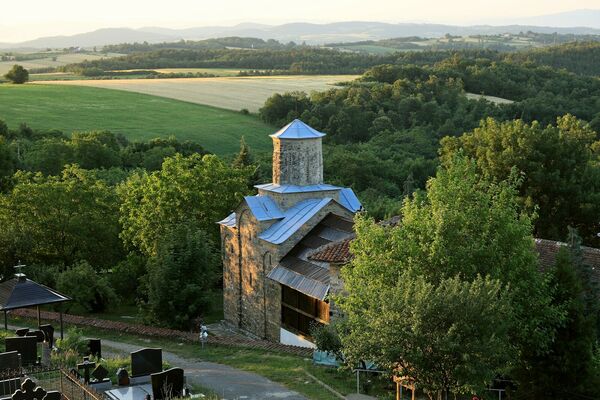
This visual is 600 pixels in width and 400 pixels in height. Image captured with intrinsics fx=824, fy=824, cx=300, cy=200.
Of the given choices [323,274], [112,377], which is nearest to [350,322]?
[112,377]

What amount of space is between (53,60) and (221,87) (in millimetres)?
44283

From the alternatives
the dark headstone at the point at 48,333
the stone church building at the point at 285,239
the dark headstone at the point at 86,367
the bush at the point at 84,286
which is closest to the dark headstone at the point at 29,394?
the dark headstone at the point at 86,367

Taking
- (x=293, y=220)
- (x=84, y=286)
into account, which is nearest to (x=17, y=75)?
(x=84, y=286)

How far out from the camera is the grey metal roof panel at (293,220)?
3522 cm

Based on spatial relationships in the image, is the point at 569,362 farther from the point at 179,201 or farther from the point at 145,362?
the point at 179,201

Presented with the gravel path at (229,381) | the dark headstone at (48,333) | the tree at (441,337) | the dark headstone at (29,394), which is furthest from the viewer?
the dark headstone at (48,333)

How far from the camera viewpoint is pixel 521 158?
47.1 metres

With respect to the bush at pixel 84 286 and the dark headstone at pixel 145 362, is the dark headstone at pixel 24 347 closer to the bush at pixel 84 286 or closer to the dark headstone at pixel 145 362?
the dark headstone at pixel 145 362

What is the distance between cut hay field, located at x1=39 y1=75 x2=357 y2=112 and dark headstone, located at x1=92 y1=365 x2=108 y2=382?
273ft

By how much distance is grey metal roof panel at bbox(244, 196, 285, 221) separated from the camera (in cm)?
3644

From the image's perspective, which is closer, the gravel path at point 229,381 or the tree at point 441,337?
the tree at point 441,337

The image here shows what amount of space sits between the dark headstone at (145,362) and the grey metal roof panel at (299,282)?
812 cm

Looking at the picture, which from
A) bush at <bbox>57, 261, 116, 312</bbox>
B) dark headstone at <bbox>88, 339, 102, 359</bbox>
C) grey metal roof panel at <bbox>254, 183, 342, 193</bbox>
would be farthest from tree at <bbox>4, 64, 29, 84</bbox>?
dark headstone at <bbox>88, 339, 102, 359</bbox>

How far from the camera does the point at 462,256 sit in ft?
79.0
